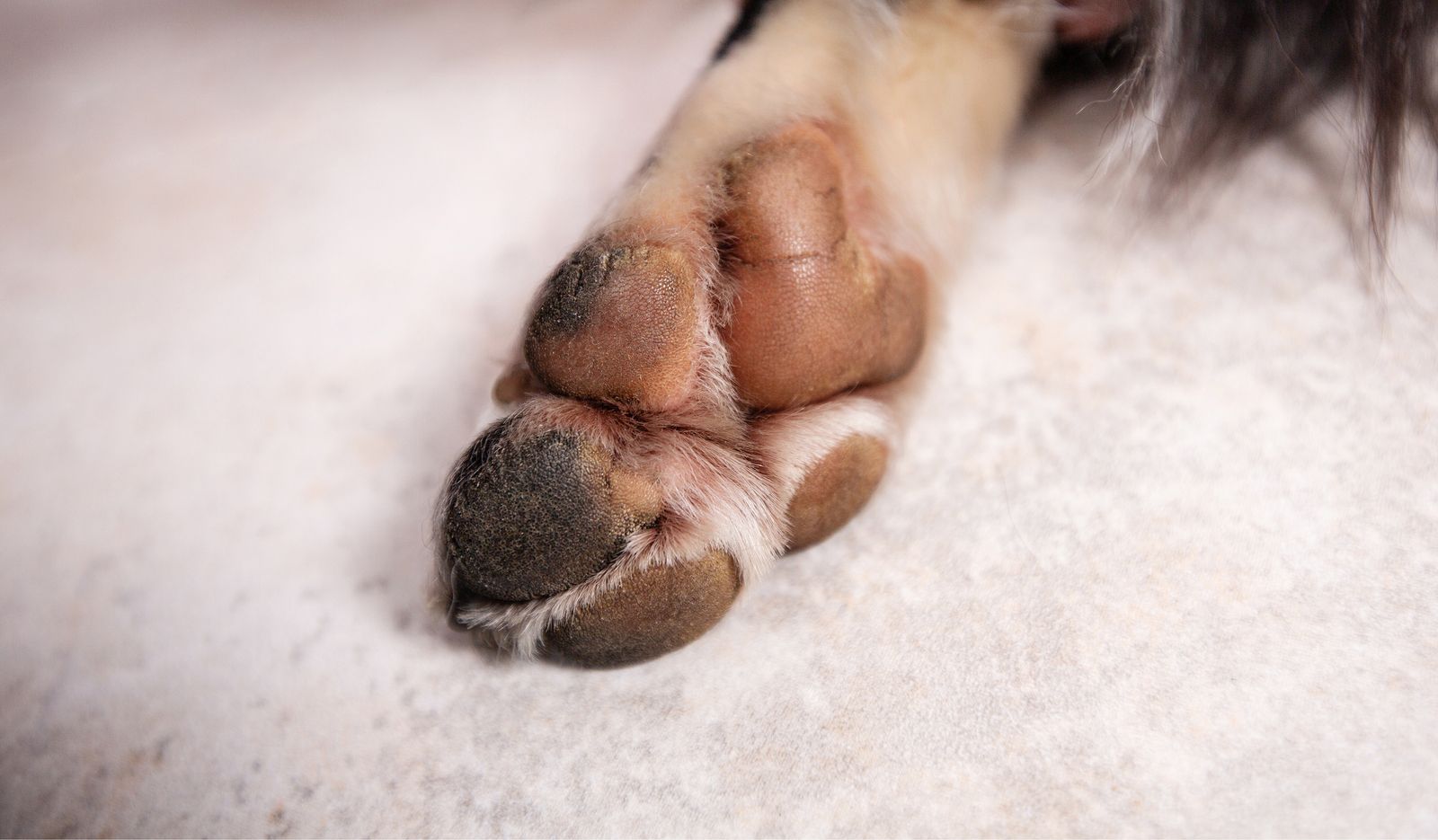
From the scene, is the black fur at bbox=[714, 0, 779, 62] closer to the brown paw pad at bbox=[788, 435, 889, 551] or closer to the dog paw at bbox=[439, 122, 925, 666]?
the dog paw at bbox=[439, 122, 925, 666]

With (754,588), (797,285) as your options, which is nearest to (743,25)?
(797,285)

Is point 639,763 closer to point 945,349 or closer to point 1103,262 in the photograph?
point 945,349

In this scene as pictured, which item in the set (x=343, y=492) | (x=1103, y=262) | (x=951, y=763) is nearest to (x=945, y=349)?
(x=1103, y=262)

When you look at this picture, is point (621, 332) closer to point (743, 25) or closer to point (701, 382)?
point (701, 382)

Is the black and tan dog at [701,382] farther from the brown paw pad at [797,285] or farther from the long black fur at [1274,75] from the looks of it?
the long black fur at [1274,75]

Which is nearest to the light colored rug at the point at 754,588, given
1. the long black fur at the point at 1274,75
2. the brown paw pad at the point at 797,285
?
the long black fur at the point at 1274,75
